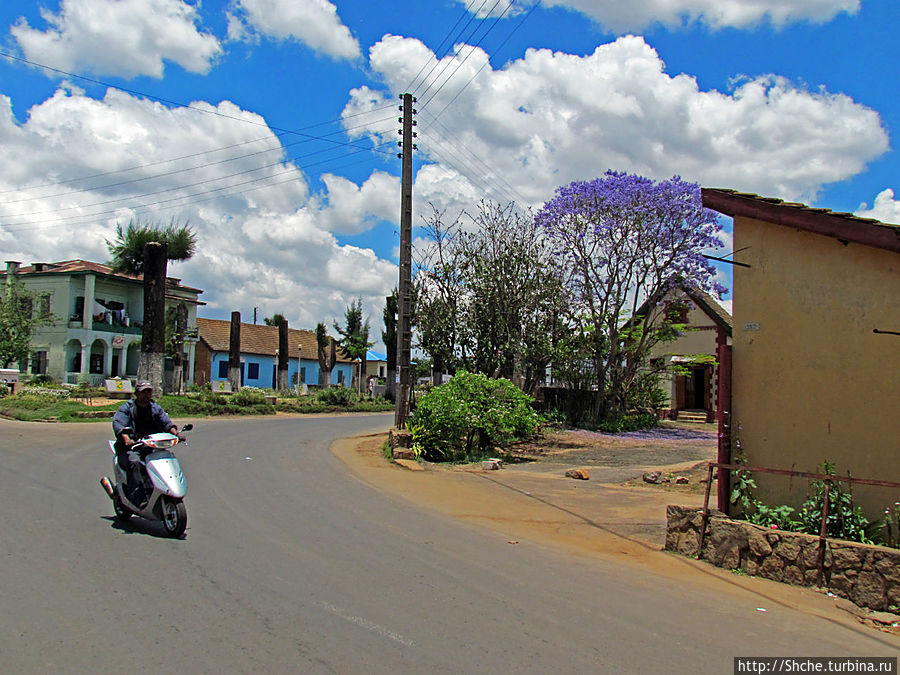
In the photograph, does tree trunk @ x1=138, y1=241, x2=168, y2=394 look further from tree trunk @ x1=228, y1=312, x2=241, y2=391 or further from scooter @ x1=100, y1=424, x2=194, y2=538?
scooter @ x1=100, y1=424, x2=194, y2=538

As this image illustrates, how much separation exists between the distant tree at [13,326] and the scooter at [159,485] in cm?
3095

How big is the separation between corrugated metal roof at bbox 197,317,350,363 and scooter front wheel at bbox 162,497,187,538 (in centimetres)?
4801

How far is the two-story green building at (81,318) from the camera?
41.5m

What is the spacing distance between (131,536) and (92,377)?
37541mm

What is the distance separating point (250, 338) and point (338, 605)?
56.9 metres

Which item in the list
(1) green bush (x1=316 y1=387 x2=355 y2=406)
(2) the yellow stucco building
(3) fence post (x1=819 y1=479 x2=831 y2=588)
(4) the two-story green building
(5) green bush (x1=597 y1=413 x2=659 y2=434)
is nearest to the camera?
(3) fence post (x1=819 y1=479 x2=831 y2=588)

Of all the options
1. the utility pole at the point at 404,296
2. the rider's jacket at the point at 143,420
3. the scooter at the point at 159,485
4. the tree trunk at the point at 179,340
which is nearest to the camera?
the scooter at the point at 159,485

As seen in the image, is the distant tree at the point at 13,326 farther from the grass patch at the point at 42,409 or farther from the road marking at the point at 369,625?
the road marking at the point at 369,625

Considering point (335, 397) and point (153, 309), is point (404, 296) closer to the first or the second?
point (153, 309)

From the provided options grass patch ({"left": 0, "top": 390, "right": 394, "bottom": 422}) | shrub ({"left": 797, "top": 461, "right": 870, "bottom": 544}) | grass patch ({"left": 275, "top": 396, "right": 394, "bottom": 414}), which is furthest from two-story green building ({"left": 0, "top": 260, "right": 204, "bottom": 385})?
shrub ({"left": 797, "top": 461, "right": 870, "bottom": 544})

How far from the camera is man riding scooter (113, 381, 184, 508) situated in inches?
304

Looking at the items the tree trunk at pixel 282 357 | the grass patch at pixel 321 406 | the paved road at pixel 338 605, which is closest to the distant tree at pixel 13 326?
the grass patch at pixel 321 406

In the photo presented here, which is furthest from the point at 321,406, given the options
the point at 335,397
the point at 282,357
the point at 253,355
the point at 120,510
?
the point at 120,510

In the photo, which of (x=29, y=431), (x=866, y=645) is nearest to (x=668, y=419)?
(x=29, y=431)
